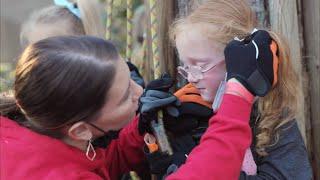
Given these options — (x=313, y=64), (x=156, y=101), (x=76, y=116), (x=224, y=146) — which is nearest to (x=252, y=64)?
(x=224, y=146)

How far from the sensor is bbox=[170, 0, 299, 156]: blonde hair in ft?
4.57

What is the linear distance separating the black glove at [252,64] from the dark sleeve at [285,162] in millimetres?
240

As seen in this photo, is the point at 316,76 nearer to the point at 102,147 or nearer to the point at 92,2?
the point at 102,147

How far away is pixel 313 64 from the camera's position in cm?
175

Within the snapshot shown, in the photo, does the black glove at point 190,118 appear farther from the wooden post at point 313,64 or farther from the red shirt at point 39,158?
the wooden post at point 313,64

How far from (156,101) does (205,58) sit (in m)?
0.18

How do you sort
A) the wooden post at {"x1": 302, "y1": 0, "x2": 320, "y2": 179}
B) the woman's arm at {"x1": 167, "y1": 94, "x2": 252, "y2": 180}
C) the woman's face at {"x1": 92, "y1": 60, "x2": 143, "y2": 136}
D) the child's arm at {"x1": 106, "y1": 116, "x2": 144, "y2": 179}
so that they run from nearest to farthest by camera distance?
the woman's arm at {"x1": 167, "y1": 94, "x2": 252, "y2": 180} < the woman's face at {"x1": 92, "y1": 60, "x2": 143, "y2": 136} < the child's arm at {"x1": 106, "y1": 116, "x2": 144, "y2": 179} < the wooden post at {"x1": 302, "y1": 0, "x2": 320, "y2": 179}

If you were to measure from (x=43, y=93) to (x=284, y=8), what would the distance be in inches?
31.3

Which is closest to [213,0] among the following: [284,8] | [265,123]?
[284,8]

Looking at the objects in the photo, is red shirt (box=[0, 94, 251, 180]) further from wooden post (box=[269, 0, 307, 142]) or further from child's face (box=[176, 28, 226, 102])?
wooden post (box=[269, 0, 307, 142])

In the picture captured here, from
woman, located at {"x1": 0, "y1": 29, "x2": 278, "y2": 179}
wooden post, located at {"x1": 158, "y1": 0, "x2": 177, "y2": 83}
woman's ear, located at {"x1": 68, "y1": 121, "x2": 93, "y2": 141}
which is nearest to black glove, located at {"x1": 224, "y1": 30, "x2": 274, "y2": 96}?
woman, located at {"x1": 0, "y1": 29, "x2": 278, "y2": 179}

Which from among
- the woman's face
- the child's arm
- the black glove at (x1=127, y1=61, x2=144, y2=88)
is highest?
the woman's face

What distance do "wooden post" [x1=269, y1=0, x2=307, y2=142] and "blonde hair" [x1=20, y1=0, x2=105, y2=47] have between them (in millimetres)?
703

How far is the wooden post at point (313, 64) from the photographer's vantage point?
1.72 m
